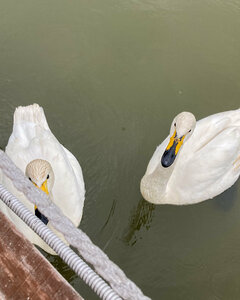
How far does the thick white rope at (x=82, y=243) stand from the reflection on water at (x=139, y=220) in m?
2.63

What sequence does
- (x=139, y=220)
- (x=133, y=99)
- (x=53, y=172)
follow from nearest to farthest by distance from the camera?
(x=53, y=172)
(x=139, y=220)
(x=133, y=99)

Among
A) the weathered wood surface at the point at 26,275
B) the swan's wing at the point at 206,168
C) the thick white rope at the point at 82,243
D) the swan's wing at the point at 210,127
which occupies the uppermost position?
the swan's wing at the point at 210,127

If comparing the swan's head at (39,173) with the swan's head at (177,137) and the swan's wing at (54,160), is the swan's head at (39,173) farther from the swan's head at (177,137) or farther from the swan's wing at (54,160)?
the swan's head at (177,137)

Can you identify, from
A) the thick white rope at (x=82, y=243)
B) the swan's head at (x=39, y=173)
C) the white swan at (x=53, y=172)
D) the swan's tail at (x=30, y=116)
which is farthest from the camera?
the swan's tail at (x=30, y=116)

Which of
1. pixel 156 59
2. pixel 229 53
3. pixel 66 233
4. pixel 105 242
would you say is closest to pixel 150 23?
pixel 156 59

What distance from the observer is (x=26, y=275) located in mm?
1633

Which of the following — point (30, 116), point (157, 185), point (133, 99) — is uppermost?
point (133, 99)

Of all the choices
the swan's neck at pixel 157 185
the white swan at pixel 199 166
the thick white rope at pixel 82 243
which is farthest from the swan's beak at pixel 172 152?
the thick white rope at pixel 82 243

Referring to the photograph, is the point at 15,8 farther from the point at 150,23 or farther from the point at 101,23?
the point at 150,23

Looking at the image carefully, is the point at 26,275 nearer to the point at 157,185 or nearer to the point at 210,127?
the point at 157,185

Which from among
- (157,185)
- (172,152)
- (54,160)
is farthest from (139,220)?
(54,160)

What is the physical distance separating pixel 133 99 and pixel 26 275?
13.6 feet

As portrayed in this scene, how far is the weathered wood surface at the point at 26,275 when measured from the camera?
1.58 m

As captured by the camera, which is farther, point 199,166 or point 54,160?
point 199,166
